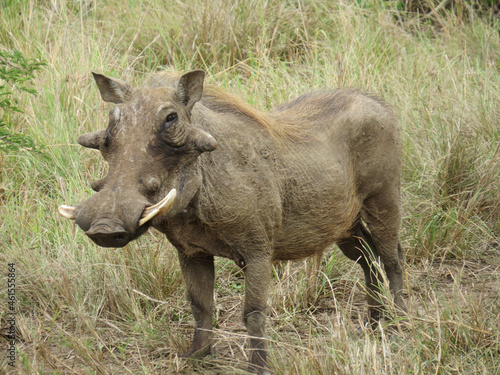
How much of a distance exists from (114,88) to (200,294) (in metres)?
1.17

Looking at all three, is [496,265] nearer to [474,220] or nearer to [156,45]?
[474,220]

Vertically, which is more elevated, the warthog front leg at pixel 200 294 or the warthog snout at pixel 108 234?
the warthog snout at pixel 108 234

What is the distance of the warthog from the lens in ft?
9.22

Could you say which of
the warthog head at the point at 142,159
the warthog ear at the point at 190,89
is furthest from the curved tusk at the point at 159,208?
the warthog ear at the point at 190,89

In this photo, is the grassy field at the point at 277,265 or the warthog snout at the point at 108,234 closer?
the warthog snout at the point at 108,234

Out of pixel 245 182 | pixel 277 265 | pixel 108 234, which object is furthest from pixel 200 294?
pixel 108 234

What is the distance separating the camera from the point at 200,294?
3.65 metres

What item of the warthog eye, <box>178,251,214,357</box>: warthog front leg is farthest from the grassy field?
the warthog eye

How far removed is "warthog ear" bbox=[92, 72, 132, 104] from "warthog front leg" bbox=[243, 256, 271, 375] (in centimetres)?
95

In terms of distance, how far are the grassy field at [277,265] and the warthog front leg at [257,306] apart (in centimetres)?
13

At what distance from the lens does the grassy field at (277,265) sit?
3.38 metres

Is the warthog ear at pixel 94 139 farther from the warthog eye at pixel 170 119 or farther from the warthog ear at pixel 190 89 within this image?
the warthog ear at pixel 190 89

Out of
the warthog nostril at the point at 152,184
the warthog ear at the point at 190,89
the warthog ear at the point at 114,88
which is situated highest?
the warthog ear at the point at 114,88

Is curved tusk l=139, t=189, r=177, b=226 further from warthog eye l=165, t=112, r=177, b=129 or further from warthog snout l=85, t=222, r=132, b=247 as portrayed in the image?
warthog eye l=165, t=112, r=177, b=129
